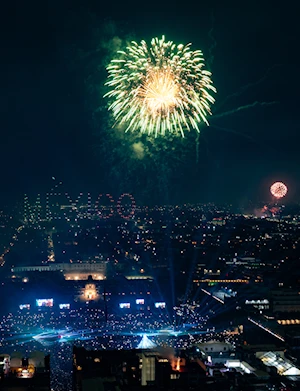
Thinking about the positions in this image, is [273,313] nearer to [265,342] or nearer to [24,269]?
[265,342]

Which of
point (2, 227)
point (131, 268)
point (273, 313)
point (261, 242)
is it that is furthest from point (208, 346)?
point (2, 227)

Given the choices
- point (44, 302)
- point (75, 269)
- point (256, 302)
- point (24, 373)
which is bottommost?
point (24, 373)

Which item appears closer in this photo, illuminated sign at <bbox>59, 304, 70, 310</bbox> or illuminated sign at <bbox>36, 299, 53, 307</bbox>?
illuminated sign at <bbox>59, 304, 70, 310</bbox>

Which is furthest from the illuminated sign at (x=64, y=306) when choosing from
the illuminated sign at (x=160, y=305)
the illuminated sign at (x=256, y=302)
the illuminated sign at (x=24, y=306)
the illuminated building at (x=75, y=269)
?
the illuminated building at (x=75, y=269)

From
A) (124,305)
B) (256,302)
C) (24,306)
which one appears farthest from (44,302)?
(256,302)

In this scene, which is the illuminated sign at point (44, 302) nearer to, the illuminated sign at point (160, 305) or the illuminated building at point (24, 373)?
the illuminated sign at point (160, 305)

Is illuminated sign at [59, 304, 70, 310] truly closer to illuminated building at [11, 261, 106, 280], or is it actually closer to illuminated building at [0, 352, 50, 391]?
illuminated building at [0, 352, 50, 391]

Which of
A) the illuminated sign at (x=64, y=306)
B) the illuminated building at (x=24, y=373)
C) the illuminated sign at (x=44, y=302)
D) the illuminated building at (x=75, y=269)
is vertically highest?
the illuminated building at (x=75, y=269)

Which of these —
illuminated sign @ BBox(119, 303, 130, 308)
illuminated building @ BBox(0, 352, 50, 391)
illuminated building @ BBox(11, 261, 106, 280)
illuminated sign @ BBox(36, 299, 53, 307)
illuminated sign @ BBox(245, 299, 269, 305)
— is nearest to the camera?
illuminated building @ BBox(0, 352, 50, 391)

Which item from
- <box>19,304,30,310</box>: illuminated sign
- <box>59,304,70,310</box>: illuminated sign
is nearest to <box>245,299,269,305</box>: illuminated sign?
<box>59,304,70,310</box>: illuminated sign

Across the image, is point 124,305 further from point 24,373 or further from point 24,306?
point 24,373

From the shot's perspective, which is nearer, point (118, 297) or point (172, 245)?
point (118, 297)
